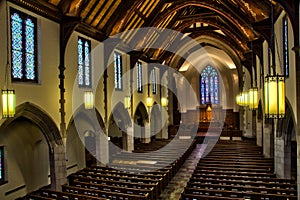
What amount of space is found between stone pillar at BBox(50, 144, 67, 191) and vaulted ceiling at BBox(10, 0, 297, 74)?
5447 mm

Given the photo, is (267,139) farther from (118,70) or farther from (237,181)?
(118,70)

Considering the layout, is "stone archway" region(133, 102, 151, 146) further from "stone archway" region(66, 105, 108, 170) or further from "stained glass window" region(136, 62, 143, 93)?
"stone archway" region(66, 105, 108, 170)

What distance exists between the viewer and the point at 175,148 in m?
19.6

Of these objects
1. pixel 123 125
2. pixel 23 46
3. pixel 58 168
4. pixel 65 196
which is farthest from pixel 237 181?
pixel 123 125

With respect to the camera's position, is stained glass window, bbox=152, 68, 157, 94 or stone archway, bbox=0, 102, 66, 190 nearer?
stone archway, bbox=0, 102, 66, 190

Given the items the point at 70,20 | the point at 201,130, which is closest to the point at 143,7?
the point at 70,20

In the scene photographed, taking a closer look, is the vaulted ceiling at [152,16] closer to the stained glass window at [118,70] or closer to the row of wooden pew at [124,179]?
the stained glass window at [118,70]

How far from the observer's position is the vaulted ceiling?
36.7 feet

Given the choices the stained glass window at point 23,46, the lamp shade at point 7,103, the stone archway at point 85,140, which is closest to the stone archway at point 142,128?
the stone archway at point 85,140

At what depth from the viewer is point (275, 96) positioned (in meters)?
6.39

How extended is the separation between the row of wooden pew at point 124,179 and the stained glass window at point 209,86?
1738cm

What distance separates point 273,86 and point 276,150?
622 centimetres

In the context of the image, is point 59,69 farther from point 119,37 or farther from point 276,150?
point 276,150

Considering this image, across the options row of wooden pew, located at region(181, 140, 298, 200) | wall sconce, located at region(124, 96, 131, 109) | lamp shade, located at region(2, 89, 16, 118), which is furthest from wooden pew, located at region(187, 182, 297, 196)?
wall sconce, located at region(124, 96, 131, 109)
